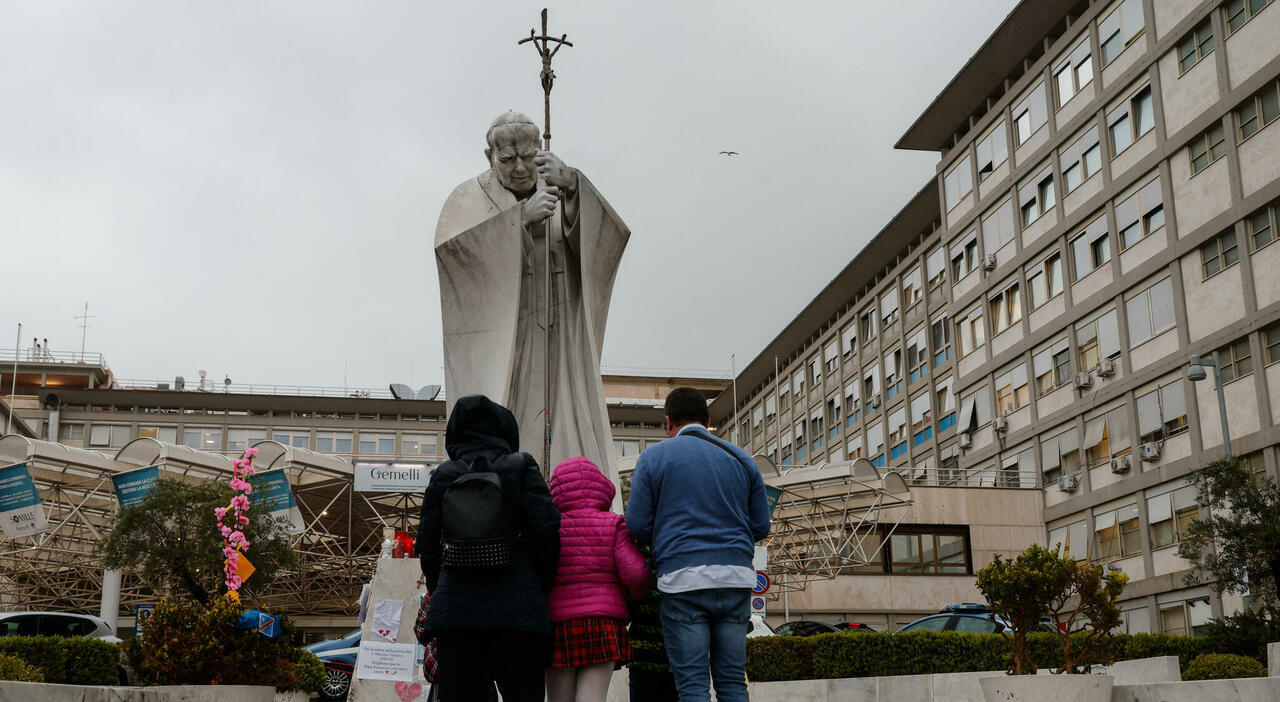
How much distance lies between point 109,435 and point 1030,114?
59355 millimetres

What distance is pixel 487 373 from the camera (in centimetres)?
828

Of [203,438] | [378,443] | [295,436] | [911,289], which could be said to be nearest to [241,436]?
[203,438]

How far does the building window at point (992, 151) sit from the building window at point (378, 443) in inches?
1803

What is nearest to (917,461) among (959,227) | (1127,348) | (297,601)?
(959,227)

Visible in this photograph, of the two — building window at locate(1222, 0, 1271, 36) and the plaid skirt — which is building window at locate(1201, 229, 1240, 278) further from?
the plaid skirt

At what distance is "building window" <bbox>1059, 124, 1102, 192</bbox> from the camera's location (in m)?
39.2

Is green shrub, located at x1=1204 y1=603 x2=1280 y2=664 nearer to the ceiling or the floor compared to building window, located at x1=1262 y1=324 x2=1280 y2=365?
nearer to the floor

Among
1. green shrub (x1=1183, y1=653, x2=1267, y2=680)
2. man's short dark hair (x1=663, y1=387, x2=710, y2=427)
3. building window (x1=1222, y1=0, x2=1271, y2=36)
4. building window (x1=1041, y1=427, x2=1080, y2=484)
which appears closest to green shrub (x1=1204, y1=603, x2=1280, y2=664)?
green shrub (x1=1183, y1=653, x2=1267, y2=680)

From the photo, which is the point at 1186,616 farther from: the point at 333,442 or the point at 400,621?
the point at 333,442

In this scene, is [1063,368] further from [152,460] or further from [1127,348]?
[152,460]

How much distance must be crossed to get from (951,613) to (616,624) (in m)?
17.0

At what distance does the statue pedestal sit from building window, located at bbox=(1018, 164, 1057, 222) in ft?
120

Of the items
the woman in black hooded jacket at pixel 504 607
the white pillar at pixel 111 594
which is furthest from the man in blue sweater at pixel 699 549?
the white pillar at pixel 111 594

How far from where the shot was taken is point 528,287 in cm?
860
